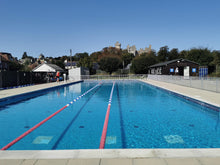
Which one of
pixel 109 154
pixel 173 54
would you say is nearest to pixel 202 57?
pixel 173 54

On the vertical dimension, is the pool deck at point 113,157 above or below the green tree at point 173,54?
below

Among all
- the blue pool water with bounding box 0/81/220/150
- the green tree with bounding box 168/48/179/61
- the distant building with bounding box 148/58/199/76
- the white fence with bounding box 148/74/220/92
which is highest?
the green tree with bounding box 168/48/179/61

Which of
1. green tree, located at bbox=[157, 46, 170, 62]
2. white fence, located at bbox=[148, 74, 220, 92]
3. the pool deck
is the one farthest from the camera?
green tree, located at bbox=[157, 46, 170, 62]

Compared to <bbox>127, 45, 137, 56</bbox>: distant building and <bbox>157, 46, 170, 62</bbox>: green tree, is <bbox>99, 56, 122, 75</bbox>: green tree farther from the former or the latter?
<bbox>127, 45, 137, 56</bbox>: distant building

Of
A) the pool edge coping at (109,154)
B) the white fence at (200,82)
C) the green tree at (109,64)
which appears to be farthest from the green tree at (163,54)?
the pool edge coping at (109,154)

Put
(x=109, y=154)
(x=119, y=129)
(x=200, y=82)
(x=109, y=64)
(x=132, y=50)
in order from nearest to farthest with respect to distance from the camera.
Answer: (x=109, y=154)
(x=119, y=129)
(x=200, y=82)
(x=109, y=64)
(x=132, y=50)

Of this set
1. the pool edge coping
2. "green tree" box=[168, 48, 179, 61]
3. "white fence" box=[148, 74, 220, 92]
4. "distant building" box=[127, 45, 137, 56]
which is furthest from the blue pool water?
"distant building" box=[127, 45, 137, 56]

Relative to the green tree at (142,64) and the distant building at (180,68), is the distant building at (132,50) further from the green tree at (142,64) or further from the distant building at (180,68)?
the distant building at (180,68)

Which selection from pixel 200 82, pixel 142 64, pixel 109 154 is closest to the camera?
pixel 109 154

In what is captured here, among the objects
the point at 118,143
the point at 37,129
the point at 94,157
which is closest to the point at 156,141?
the point at 118,143

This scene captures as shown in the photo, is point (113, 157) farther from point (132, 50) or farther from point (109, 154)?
point (132, 50)

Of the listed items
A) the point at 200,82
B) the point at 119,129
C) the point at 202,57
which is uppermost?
the point at 202,57

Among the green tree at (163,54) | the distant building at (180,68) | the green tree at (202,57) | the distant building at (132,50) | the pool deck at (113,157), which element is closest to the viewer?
the pool deck at (113,157)

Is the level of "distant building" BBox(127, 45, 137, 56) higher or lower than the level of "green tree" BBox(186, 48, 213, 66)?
higher
